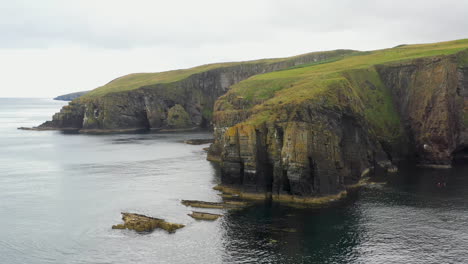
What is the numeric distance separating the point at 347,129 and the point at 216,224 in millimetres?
49686

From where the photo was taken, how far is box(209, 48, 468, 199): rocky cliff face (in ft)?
318

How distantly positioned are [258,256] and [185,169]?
229ft

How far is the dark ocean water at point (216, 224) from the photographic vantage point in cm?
6750

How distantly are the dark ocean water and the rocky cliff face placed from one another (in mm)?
7958

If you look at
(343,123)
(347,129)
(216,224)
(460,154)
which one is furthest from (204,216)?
(460,154)

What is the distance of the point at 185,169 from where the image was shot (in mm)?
133000

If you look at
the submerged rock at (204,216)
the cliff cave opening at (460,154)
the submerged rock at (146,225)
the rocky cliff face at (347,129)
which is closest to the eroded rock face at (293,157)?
the rocky cliff face at (347,129)

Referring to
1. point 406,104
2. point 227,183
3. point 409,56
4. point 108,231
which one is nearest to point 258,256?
point 108,231

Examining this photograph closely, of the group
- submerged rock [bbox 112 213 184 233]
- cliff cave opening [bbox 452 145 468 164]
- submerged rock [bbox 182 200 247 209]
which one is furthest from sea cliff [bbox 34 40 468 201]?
submerged rock [bbox 112 213 184 233]

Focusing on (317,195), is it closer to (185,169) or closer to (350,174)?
(350,174)

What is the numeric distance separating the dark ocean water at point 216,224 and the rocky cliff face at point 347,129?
7.96m

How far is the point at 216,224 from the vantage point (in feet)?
266

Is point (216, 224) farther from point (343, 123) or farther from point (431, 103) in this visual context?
point (431, 103)

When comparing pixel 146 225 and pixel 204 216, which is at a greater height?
pixel 204 216
